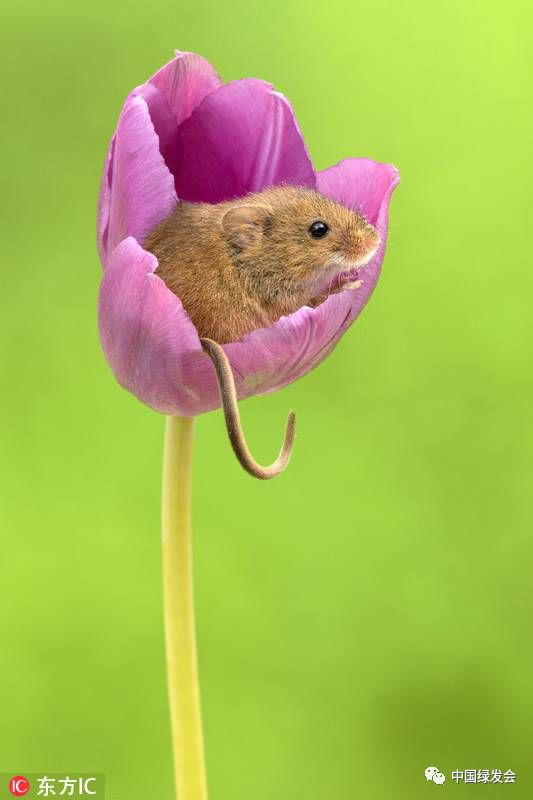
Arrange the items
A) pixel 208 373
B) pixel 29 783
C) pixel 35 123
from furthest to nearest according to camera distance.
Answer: pixel 35 123
pixel 29 783
pixel 208 373

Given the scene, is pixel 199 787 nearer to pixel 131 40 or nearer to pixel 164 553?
pixel 164 553

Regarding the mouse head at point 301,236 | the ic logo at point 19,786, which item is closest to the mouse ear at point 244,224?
the mouse head at point 301,236

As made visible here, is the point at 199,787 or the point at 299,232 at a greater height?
the point at 299,232

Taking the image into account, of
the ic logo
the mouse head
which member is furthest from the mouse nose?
the ic logo

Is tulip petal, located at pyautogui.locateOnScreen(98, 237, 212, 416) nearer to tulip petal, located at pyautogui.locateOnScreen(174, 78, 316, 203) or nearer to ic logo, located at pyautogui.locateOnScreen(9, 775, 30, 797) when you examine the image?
tulip petal, located at pyautogui.locateOnScreen(174, 78, 316, 203)

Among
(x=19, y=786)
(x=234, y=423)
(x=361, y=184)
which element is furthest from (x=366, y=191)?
(x=19, y=786)

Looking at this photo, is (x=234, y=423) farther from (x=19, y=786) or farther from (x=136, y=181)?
(x=19, y=786)

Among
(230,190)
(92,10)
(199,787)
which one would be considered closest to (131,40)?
(92,10)
